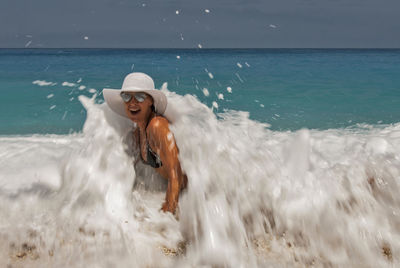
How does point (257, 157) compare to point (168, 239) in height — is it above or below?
above

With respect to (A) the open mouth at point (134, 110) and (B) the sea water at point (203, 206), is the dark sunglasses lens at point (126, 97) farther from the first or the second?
(B) the sea water at point (203, 206)

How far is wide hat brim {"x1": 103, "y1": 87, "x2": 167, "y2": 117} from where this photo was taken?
2.80 meters

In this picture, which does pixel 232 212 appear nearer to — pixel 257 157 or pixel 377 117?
pixel 257 157

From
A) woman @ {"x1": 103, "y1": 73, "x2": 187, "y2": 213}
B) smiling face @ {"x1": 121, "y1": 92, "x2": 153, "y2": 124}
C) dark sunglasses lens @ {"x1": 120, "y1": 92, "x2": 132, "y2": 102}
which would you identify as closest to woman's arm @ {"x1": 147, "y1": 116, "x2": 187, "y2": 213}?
woman @ {"x1": 103, "y1": 73, "x2": 187, "y2": 213}

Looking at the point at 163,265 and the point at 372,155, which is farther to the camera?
the point at 372,155

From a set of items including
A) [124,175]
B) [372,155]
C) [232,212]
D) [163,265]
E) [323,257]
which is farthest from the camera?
[372,155]

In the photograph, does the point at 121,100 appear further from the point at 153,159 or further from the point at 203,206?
the point at 203,206

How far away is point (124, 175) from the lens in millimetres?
3064

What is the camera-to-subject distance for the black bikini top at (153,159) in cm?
309

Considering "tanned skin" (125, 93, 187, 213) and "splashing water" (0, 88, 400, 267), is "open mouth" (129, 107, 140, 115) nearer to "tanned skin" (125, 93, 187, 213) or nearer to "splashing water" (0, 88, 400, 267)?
"tanned skin" (125, 93, 187, 213)

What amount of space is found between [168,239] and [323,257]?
107 centimetres

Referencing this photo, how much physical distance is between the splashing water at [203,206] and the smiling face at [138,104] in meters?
0.31

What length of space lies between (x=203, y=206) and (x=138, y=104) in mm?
936

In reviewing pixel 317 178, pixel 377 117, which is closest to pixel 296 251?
pixel 317 178
